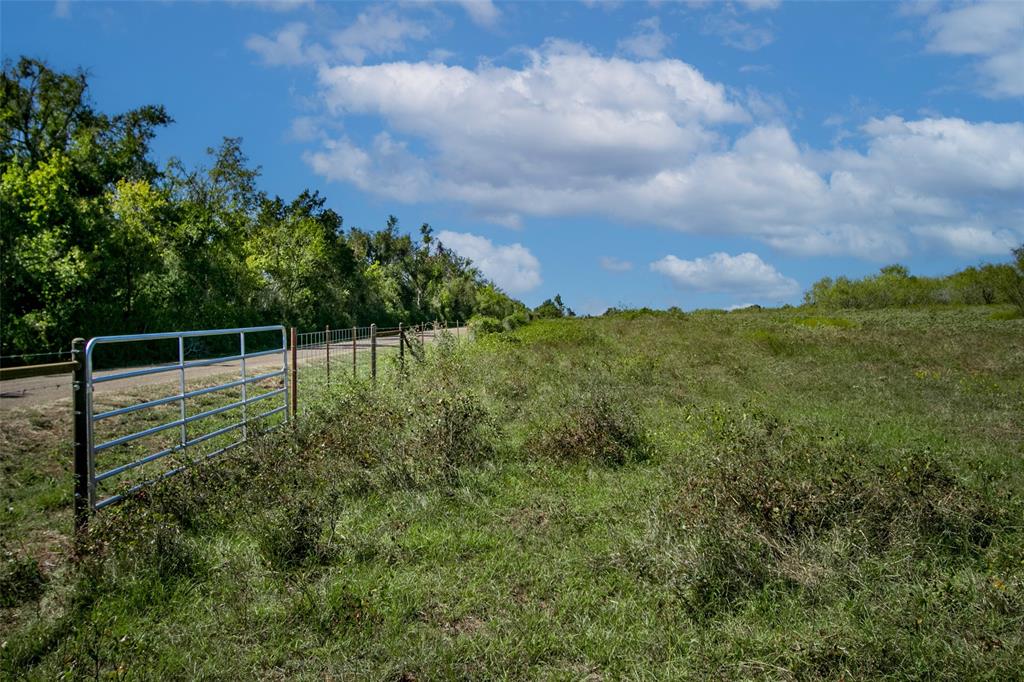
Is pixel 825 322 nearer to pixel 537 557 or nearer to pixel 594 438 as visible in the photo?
pixel 594 438

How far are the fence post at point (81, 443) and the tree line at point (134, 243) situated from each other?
16382 millimetres

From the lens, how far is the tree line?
2002 centimetres

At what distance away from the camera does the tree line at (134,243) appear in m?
20.0

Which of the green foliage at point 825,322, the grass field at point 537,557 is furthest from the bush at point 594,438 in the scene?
the green foliage at point 825,322

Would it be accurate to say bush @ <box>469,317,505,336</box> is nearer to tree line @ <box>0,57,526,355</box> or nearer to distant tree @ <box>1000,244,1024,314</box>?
tree line @ <box>0,57,526,355</box>

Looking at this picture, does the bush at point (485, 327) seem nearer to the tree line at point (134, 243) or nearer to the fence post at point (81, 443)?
the tree line at point (134, 243)

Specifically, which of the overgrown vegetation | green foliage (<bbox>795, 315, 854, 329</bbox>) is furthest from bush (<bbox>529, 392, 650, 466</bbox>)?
the overgrown vegetation

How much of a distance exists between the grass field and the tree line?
42.1 ft

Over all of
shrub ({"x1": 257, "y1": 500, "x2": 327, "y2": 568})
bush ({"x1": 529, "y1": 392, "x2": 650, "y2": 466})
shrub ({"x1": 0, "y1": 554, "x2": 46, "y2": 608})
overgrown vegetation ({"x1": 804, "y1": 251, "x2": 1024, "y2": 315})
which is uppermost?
overgrown vegetation ({"x1": 804, "y1": 251, "x2": 1024, "y2": 315})

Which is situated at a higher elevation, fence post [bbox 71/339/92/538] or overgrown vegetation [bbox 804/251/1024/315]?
overgrown vegetation [bbox 804/251/1024/315]

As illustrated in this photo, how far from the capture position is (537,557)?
216 inches

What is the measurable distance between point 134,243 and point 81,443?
20.0 m

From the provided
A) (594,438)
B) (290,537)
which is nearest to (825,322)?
(594,438)

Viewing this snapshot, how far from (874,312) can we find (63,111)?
37.6 metres
